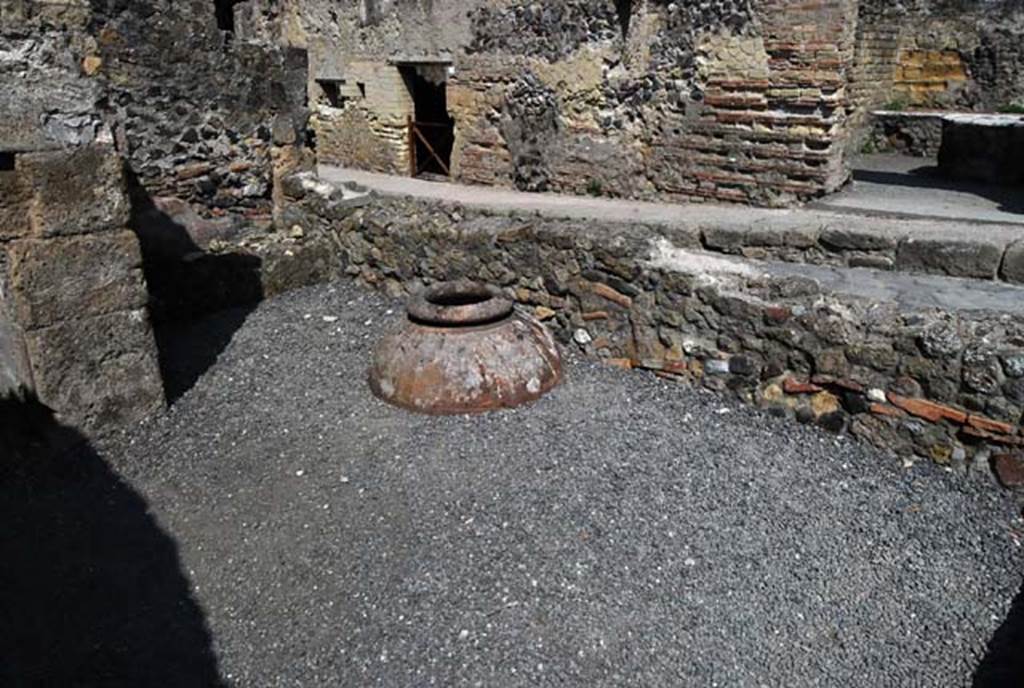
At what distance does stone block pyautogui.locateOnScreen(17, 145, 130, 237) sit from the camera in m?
3.96

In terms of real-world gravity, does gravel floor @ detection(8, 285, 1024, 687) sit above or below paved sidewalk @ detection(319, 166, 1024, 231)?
below

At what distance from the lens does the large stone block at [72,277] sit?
4.02 meters

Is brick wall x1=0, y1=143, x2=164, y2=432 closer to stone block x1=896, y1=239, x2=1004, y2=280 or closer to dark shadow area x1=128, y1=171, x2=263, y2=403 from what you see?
dark shadow area x1=128, y1=171, x2=263, y2=403

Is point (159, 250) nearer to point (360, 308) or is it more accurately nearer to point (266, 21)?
point (360, 308)

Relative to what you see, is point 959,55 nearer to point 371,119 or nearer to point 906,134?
point 906,134

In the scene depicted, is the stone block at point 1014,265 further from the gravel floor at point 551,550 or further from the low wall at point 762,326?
the gravel floor at point 551,550

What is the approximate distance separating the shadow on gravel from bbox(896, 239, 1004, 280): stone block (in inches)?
185

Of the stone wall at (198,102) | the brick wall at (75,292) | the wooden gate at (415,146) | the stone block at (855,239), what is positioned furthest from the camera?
the wooden gate at (415,146)

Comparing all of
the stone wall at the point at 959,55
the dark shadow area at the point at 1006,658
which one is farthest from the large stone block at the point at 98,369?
the stone wall at the point at 959,55

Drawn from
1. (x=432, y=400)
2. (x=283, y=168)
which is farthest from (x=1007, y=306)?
(x=283, y=168)

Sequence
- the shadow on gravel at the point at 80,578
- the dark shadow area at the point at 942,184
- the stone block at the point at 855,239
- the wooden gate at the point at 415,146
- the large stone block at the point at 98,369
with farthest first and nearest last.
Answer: the wooden gate at the point at 415,146 → the dark shadow area at the point at 942,184 → the stone block at the point at 855,239 → the large stone block at the point at 98,369 → the shadow on gravel at the point at 80,578

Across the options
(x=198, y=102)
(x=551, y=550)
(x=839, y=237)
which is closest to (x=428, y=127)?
(x=198, y=102)

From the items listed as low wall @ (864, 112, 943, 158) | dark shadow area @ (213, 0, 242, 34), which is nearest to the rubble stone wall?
dark shadow area @ (213, 0, 242, 34)

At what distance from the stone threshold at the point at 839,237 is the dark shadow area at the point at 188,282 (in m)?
2.13
